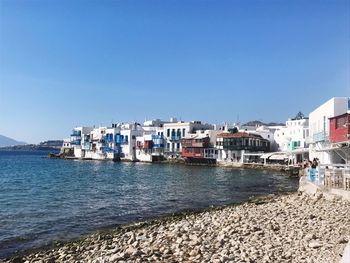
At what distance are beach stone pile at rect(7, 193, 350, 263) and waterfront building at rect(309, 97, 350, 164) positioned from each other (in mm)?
19850

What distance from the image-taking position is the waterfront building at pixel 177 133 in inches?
3917

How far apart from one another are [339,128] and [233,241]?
24.5 meters

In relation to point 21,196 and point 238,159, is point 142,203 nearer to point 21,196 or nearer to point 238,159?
point 21,196

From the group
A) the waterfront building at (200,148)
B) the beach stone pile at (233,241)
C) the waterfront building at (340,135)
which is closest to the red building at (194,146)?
the waterfront building at (200,148)

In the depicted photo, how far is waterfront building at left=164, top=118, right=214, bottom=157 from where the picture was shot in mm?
99500

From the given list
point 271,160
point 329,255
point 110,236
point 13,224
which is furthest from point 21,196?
point 271,160

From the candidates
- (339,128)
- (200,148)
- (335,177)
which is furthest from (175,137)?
(335,177)

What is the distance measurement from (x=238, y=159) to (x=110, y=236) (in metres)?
72.4

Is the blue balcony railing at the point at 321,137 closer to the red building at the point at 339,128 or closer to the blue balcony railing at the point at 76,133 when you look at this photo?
the red building at the point at 339,128

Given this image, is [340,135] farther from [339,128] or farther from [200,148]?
[200,148]

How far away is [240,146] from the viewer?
85.4 m

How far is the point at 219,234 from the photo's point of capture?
46.0ft

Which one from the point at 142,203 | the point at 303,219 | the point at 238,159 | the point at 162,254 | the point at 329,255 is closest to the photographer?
the point at 329,255

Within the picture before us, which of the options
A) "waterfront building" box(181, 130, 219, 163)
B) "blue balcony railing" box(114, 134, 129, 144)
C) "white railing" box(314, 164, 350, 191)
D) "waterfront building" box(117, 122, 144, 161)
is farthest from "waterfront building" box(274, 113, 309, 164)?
"white railing" box(314, 164, 350, 191)
